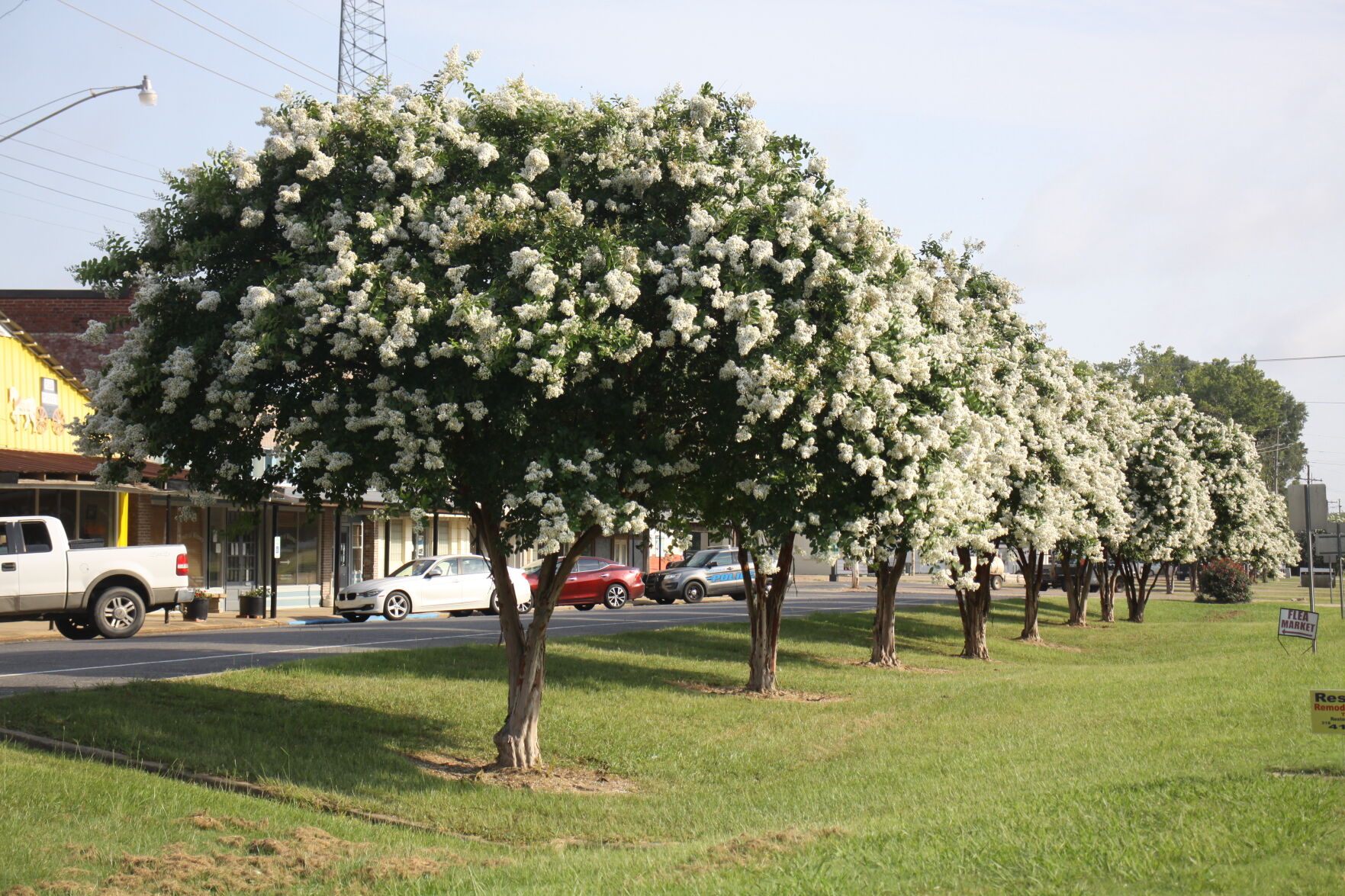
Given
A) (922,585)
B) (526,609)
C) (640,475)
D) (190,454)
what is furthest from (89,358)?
(922,585)

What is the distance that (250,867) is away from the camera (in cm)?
763

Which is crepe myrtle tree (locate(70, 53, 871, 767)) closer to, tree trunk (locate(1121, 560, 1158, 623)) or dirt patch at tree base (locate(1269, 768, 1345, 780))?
dirt patch at tree base (locate(1269, 768, 1345, 780))

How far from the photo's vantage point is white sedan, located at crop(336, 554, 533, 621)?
2773 cm

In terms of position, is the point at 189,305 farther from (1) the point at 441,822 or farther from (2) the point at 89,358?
(2) the point at 89,358

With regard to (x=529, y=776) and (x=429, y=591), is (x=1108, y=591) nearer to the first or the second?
(x=429, y=591)

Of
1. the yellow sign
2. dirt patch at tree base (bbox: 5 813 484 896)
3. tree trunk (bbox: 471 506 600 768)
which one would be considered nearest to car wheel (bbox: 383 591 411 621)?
tree trunk (bbox: 471 506 600 768)

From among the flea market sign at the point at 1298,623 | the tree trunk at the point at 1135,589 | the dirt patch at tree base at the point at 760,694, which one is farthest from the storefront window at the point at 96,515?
the tree trunk at the point at 1135,589

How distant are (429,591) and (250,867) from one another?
21185 mm

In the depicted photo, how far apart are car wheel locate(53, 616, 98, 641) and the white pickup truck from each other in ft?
0.04

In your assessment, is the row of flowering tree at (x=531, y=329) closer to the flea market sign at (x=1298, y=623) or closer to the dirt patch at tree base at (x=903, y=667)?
the flea market sign at (x=1298, y=623)

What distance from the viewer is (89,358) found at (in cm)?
3241

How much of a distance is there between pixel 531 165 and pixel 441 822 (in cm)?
566

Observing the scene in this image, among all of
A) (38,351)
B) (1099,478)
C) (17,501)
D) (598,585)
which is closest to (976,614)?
(1099,478)

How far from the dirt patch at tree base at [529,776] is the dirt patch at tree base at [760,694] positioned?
5.32 metres
